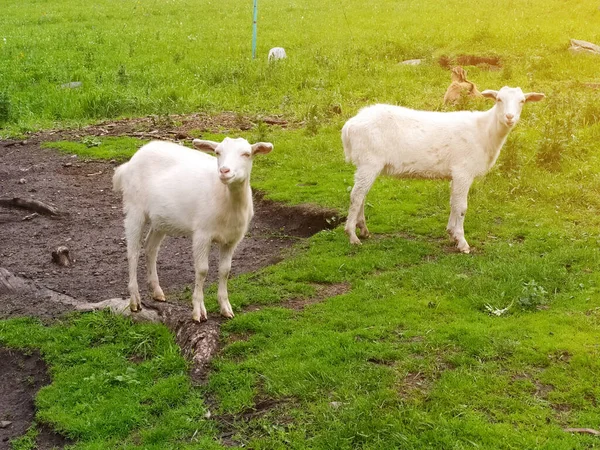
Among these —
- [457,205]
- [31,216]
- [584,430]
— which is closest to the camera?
[584,430]

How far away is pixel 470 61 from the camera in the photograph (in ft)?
69.6

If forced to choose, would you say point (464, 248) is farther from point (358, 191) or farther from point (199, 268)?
point (199, 268)

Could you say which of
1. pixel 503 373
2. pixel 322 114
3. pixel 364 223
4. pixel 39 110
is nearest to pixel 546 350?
pixel 503 373

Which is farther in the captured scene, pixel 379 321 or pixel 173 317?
pixel 173 317

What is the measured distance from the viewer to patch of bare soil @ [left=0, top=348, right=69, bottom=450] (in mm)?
5762

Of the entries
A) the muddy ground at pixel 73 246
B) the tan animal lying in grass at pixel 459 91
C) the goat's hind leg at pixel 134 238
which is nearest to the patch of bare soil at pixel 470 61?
the tan animal lying in grass at pixel 459 91

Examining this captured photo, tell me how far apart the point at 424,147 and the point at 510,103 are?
119 cm

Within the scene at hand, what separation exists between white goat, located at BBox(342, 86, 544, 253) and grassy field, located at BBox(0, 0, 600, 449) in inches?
29.6

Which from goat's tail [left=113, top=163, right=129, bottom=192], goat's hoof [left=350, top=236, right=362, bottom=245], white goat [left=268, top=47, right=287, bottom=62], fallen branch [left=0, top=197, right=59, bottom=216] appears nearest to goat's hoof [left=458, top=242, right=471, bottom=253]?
goat's hoof [left=350, top=236, right=362, bottom=245]

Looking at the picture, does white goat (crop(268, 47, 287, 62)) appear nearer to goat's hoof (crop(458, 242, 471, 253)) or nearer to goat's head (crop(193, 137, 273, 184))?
goat's hoof (crop(458, 242, 471, 253))

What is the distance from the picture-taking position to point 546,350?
624cm

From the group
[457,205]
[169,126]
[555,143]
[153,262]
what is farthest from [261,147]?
[169,126]

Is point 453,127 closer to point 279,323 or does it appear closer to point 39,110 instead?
point 279,323

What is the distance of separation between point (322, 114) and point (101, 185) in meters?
5.31
